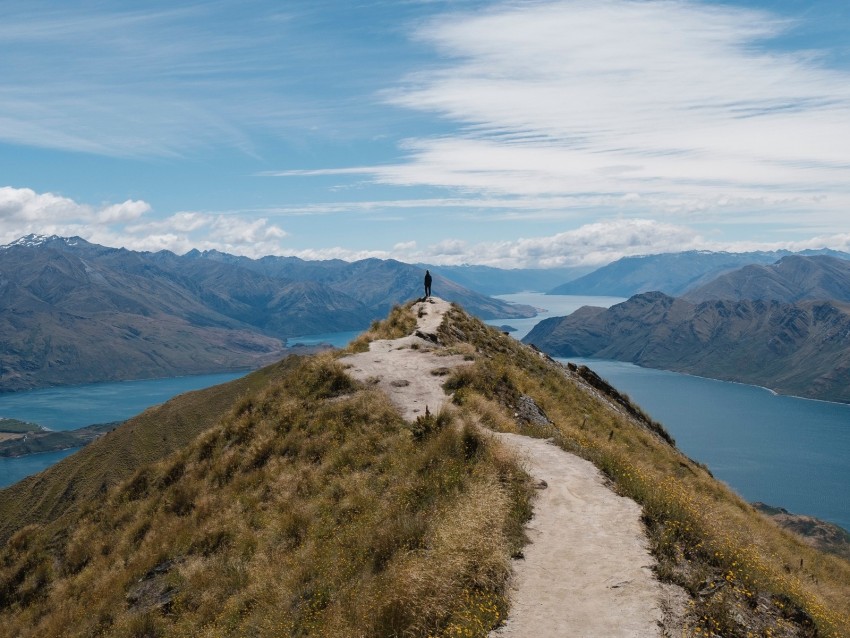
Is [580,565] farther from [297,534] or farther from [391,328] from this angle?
[391,328]

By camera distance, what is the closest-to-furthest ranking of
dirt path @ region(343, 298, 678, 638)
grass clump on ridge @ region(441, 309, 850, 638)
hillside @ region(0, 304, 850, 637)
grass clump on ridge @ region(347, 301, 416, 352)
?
dirt path @ region(343, 298, 678, 638)
grass clump on ridge @ region(441, 309, 850, 638)
hillside @ region(0, 304, 850, 637)
grass clump on ridge @ region(347, 301, 416, 352)

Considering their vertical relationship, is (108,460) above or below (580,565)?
below

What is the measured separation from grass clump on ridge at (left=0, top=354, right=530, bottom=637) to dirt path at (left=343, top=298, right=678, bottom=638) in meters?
0.65

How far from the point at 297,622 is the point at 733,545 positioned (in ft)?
35.8

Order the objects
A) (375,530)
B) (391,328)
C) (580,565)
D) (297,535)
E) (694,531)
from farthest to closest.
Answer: (391,328) → (297,535) → (375,530) → (694,531) → (580,565)

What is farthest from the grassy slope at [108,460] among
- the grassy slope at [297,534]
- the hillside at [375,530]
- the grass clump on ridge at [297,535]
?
the hillside at [375,530]

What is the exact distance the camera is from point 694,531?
13805 mm

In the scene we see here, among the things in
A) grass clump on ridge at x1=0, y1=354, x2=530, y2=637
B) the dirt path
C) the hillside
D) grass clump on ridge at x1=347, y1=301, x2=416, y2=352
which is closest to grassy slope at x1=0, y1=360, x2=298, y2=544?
grass clump on ridge at x1=347, y1=301, x2=416, y2=352

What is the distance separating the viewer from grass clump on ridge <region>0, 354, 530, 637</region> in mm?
12242

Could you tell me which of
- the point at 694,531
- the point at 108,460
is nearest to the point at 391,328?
the point at 694,531

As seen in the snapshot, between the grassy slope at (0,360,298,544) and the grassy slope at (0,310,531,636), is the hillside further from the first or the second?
the grassy slope at (0,360,298,544)

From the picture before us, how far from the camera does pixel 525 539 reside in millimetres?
14000

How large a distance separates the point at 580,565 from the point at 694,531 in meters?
3.25

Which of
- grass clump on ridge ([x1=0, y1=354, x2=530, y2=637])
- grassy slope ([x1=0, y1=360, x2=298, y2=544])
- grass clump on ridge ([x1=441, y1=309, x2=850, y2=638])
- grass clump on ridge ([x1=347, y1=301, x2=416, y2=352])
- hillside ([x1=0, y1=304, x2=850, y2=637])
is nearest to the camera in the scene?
grass clump on ridge ([x1=441, y1=309, x2=850, y2=638])
